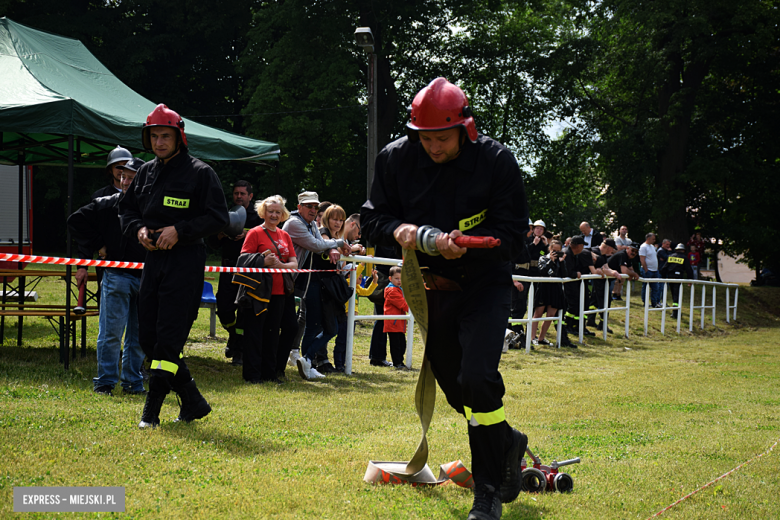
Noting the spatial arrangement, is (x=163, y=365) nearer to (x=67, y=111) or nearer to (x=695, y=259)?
(x=67, y=111)

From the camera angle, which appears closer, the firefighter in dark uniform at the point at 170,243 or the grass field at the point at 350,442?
the grass field at the point at 350,442

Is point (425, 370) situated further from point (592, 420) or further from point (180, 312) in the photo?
point (592, 420)

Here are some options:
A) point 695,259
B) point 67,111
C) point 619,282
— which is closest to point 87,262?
point 67,111

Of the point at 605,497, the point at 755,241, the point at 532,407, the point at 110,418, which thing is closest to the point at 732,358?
the point at 532,407

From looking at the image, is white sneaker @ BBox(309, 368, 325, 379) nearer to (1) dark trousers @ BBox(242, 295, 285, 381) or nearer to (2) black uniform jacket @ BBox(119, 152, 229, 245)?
(1) dark trousers @ BBox(242, 295, 285, 381)

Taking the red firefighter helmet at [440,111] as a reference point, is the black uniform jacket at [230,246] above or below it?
below

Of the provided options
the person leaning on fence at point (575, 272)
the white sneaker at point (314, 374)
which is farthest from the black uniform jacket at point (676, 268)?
the white sneaker at point (314, 374)

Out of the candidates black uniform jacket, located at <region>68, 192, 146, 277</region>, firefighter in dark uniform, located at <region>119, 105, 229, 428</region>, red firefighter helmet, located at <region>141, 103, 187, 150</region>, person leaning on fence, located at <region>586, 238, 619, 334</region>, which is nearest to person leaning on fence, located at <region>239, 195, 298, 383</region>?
black uniform jacket, located at <region>68, 192, 146, 277</region>

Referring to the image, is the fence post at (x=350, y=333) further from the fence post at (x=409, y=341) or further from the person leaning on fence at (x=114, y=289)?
the person leaning on fence at (x=114, y=289)

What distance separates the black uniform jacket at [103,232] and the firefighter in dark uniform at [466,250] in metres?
3.71

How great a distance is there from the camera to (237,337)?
8.83m

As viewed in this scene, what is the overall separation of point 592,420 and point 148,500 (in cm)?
411

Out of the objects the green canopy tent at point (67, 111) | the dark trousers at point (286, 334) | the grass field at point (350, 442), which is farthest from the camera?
the dark trousers at point (286, 334)

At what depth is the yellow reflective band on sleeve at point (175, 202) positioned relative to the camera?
16.6ft
